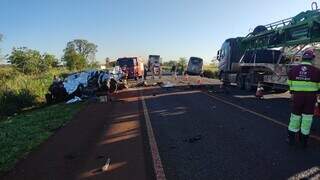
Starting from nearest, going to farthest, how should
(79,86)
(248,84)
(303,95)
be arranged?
(303,95) → (79,86) → (248,84)

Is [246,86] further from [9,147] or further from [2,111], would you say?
[9,147]

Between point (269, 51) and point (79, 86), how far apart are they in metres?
10.2

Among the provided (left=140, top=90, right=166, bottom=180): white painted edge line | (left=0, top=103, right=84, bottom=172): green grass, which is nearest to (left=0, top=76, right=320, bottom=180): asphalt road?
(left=140, top=90, right=166, bottom=180): white painted edge line

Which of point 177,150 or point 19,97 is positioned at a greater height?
point 177,150

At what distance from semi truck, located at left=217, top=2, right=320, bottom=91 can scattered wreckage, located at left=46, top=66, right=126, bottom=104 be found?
7918 millimetres

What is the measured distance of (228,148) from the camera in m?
9.04

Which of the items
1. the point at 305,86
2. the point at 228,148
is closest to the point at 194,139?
the point at 228,148

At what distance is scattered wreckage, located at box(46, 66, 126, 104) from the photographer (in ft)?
83.1

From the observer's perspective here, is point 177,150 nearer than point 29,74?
Yes

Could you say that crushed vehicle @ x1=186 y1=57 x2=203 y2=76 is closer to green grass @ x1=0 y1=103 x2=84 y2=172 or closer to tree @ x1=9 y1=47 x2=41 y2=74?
tree @ x1=9 y1=47 x2=41 y2=74

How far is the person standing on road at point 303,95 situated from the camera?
9188mm

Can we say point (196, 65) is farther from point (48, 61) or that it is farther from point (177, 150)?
point (177, 150)

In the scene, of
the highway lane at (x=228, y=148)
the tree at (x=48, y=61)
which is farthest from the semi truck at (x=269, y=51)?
the tree at (x=48, y=61)

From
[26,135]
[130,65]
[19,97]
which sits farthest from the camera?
[130,65]
